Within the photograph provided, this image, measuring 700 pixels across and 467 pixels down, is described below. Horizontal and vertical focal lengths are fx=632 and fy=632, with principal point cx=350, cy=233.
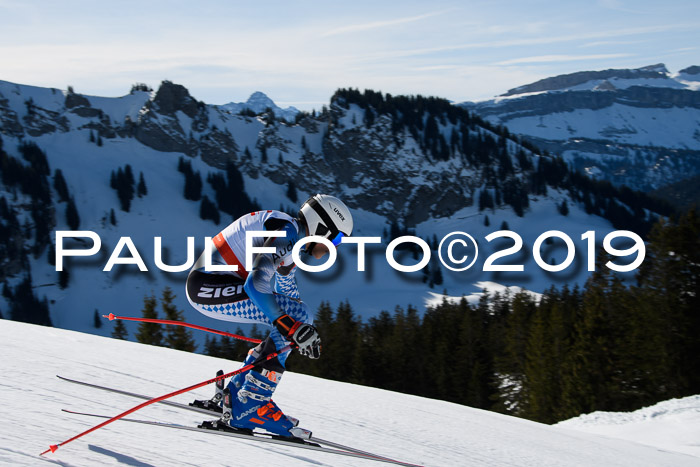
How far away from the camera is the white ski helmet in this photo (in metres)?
5.10

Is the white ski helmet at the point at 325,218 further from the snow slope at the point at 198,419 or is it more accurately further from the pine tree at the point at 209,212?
the pine tree at the point at 209,212

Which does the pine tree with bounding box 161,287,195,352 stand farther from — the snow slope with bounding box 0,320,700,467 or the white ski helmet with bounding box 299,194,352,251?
the white ski helmet with bounding box 299,194,352,251

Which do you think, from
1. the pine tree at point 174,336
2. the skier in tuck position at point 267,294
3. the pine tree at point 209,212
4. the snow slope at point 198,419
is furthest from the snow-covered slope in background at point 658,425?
the pine tree at point 209,212

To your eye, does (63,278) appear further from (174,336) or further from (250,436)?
(250,436)

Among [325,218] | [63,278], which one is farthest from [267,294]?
[63,278]

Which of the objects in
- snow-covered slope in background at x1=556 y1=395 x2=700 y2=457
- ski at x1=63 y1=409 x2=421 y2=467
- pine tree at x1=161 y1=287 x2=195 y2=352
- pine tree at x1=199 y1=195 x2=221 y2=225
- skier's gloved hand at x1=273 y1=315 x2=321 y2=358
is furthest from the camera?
pine tree at x1=199 y1=195 x2=221 y2=225

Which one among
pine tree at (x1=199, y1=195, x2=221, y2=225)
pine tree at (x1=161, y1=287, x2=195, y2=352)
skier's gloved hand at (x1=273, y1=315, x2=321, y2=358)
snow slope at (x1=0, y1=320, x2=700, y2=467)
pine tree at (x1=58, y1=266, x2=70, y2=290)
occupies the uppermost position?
skier's gloved hand at (x1=273, y1=315, x2=321, y2=358)

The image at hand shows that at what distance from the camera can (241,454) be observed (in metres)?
4.81

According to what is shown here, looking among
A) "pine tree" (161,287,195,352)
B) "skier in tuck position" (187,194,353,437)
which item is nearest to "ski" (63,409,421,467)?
"skier in tuck position" (187,194,353,437)

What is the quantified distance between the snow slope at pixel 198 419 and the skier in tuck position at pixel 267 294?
1.18 ft

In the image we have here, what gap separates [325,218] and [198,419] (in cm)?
231

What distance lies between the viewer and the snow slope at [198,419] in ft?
14.9

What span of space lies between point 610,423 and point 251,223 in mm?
12210

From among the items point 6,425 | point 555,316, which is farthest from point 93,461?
point 555,316
